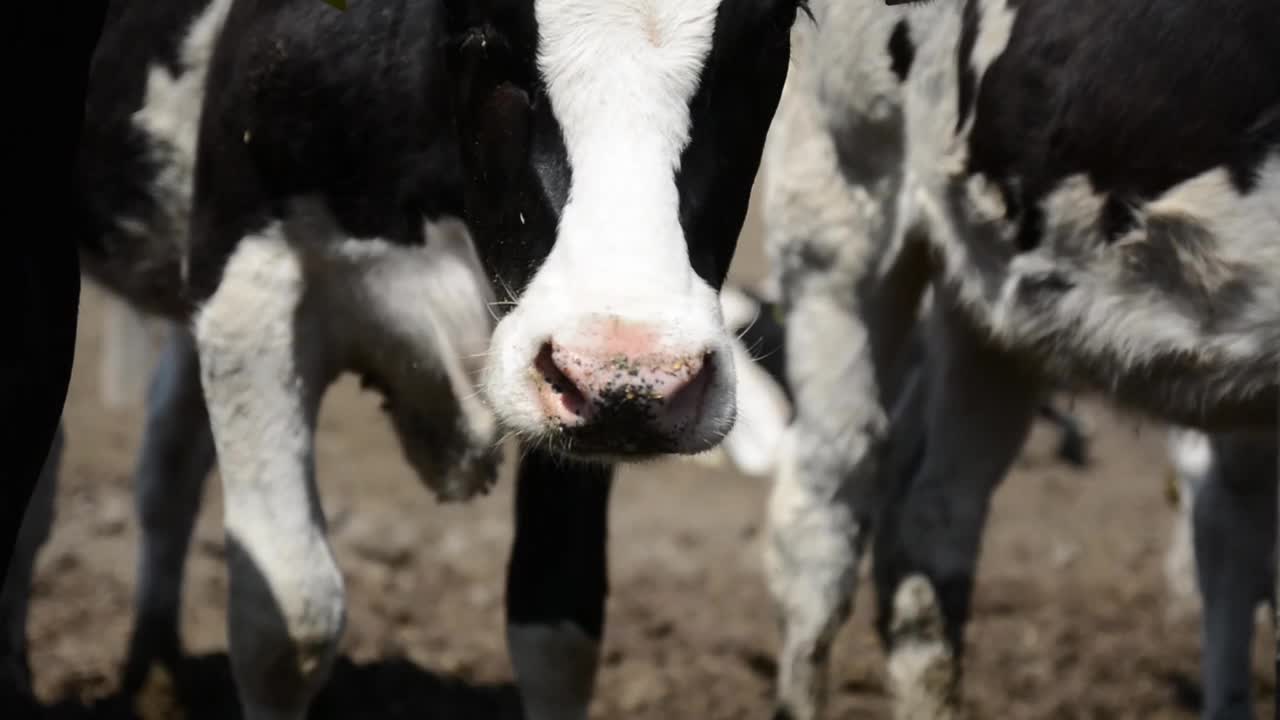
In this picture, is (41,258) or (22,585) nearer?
(41,258)

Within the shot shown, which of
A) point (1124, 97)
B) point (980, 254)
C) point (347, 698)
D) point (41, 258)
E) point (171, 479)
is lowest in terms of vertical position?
point (347, 698)

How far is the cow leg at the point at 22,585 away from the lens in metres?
4.61

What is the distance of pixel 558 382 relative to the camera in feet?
9.19

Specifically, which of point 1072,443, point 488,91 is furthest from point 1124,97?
point 1072,443

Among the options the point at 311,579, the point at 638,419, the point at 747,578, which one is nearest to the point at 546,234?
the point at 638,419

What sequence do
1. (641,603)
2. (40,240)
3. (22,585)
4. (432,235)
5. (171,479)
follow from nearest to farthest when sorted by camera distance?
(40,240) → (432,235) → (22,585) → (171,479) → (641,603)

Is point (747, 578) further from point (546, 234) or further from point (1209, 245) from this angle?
point (546, 234)

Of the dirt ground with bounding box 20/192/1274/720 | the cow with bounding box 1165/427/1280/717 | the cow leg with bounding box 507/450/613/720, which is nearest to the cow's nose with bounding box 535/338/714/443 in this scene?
the cow leg with bounding box 507/450/613/720

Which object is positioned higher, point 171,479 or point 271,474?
point 271,474

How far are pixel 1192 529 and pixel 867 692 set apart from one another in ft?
3.06

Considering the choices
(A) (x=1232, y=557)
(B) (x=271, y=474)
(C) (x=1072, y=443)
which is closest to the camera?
(B) (x=271, y=474)

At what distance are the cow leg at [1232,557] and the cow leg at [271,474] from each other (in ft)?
7.08

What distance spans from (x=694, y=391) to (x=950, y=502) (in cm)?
211

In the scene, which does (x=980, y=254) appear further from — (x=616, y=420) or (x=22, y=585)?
(x=22, y=585)
